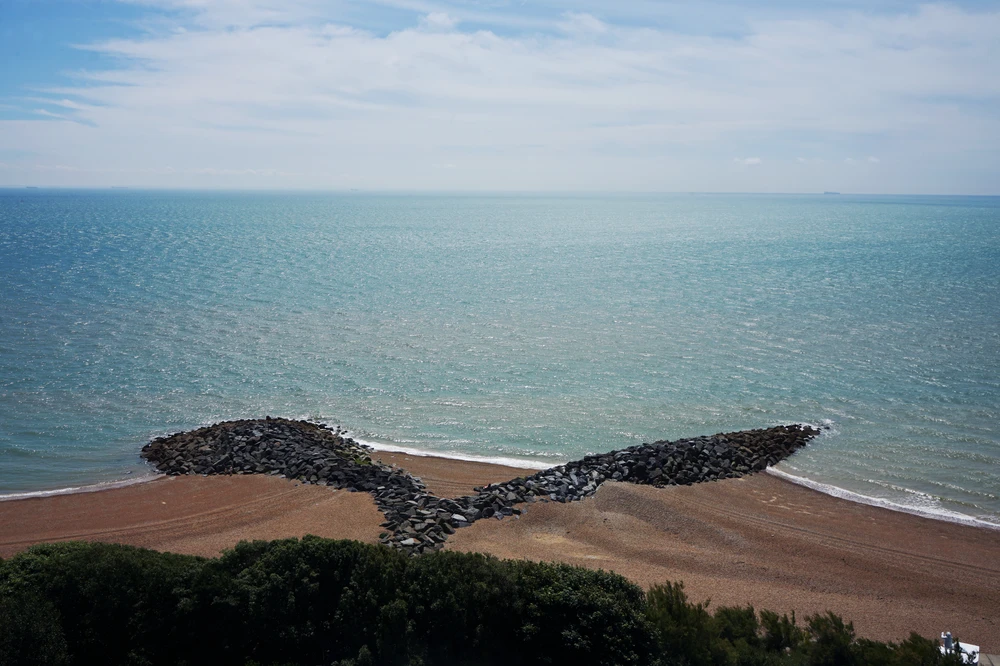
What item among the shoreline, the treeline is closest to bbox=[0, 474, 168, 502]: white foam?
the shoreline

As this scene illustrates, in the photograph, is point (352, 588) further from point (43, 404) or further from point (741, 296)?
point (741, 296)

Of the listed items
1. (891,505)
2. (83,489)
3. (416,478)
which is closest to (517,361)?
(416,478)

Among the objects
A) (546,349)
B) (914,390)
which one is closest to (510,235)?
(546,349)

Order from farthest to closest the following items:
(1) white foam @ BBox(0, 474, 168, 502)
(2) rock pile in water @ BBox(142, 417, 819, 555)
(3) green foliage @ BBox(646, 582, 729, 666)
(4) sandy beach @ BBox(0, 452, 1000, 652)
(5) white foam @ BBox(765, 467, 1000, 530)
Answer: (1) white foam @ BBox(0, 474, 168, 502) < (5) white foam @ BBox(765, 467, 1000, 530) < (2) rock pile in water @ BBox(142, 417, 819, 555) < (4) sandy beach @ BBox(0, 452, 1000, 652) < (3) green foliage @ BBox(646, 582, 729, 666)

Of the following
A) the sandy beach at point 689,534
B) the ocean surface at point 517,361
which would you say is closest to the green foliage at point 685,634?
the sandy beach at point 689,534

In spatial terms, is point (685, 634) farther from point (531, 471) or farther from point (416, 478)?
point (416, 478)

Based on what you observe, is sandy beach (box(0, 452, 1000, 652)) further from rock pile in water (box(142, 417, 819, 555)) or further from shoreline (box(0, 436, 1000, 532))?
rock pile in water (box(142, 417, 819, 555))

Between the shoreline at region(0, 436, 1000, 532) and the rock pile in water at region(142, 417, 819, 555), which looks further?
the shoreline at region(0, 436, 1000, 532)

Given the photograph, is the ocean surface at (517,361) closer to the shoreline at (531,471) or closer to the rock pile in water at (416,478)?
the shoreline at (531,471)
